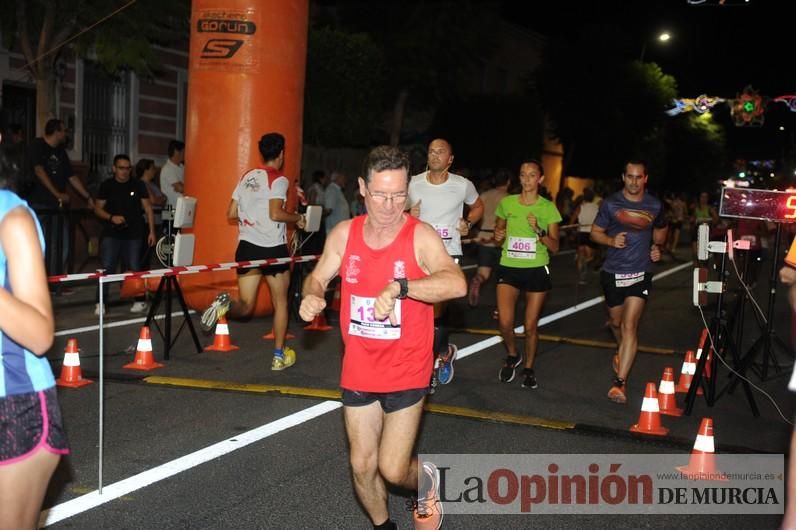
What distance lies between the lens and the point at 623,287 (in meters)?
8.60

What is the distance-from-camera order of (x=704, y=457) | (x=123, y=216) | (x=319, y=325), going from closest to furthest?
(x=704, y=457)
(x=319, y=325)
(x=123, y=216)

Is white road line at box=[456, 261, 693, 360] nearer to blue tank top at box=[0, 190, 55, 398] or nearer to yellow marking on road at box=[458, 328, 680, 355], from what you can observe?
yellow marking on road at box=[458, 328, 680, 355]

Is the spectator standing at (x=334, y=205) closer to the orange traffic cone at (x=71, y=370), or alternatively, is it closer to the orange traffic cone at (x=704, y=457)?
the orange traffic cone at (x=71, y=370)

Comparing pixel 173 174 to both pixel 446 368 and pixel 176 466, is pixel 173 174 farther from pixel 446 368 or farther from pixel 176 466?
pixel 176 466

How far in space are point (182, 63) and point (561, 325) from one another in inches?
560

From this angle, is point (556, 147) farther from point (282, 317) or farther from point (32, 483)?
point (32, 483)

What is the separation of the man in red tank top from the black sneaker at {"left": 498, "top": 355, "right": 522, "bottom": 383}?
4543mm

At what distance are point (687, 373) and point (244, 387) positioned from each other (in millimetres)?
4166

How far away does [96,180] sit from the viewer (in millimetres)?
20828

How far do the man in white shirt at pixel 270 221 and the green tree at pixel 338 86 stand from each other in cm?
1987


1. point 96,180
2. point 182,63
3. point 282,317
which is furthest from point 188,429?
point 182,63

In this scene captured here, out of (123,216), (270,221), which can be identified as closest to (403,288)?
(270,221)

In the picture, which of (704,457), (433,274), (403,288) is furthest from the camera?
(704,457)

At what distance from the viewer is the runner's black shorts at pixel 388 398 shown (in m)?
4.65
